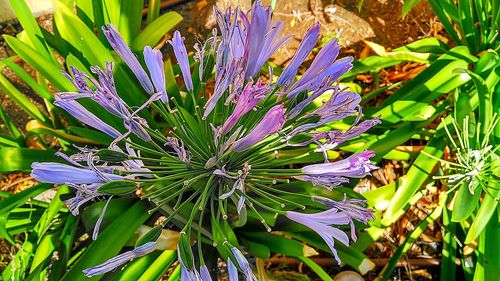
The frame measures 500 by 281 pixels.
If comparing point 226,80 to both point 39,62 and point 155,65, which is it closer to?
point 155,65

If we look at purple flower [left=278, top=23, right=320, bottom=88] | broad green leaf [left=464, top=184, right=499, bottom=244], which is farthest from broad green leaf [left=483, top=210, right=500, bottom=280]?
purple flower [left=278, top=23, right=320, bottom=88]

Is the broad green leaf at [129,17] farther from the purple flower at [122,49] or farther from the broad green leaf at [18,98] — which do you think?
the purple flower at [122,49]

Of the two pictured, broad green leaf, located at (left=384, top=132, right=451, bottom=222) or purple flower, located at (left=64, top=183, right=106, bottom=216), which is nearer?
purple flower, located at (left=64, top=183, right=106, bottom=216)

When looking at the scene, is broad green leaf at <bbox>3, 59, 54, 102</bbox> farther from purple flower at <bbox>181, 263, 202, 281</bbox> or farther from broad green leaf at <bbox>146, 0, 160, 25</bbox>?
purple flower at <bbox>181, 263, 202, 281</bbox>

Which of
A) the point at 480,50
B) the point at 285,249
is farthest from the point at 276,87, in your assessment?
the point at 480,50

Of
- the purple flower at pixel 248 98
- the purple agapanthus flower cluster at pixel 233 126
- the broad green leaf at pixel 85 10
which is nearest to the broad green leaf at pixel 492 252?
the purple agapanthus flower cluster at pixel 233 126

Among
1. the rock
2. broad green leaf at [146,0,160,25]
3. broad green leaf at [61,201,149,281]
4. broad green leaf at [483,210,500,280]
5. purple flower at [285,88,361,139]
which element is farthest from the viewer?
the rock

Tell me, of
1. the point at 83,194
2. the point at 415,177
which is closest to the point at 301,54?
the point at 83,194

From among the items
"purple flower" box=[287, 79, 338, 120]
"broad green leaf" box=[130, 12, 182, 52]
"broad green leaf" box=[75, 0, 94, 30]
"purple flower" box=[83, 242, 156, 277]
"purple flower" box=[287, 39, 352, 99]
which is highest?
"broad green leaf" box=[75, 0, 94, 30]
